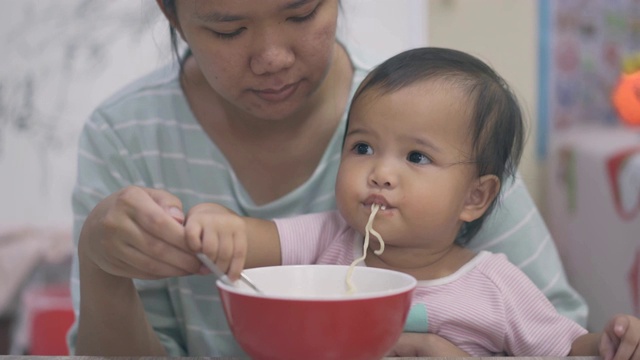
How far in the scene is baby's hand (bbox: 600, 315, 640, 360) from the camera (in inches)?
34.4

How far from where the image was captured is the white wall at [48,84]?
272 cm

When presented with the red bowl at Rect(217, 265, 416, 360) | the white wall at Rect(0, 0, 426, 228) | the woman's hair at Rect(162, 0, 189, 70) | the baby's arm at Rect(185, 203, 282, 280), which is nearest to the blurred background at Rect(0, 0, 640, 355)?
the white wall at Rect(0, 0, 426, 228)

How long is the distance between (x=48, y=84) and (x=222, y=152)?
1.67 metres

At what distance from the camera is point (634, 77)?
2.44 m

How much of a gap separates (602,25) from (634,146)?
2.50 ft

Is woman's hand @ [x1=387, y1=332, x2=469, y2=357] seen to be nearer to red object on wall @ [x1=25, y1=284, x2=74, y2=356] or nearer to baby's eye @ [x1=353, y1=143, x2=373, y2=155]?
baby's eye @ [x1=353, y1=143, x2=373, y2=155]

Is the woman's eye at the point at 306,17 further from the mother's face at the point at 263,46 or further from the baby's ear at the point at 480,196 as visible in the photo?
the baby's ear at the point at 480,196

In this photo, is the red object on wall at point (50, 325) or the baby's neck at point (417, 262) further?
the red object on wall at point (50, 325)

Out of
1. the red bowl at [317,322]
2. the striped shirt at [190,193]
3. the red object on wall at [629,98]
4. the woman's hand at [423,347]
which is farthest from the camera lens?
the red object on wall at [629,98]

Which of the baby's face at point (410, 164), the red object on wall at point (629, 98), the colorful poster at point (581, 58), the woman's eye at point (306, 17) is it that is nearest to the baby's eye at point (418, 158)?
the baby's face at point (410, 164)

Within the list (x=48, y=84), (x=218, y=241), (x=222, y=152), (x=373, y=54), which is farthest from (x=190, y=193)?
(x=48, y=84)

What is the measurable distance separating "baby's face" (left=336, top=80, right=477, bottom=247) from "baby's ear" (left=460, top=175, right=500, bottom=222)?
0.02 meters

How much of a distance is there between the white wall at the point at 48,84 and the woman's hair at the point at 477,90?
5.37 feet

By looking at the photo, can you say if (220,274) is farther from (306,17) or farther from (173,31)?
(173,31)
